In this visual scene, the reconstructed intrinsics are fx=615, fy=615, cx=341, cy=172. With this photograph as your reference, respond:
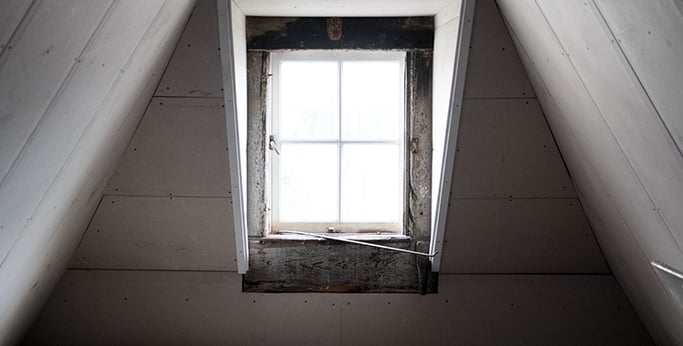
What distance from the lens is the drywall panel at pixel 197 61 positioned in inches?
70.1

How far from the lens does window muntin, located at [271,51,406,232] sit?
2238mm

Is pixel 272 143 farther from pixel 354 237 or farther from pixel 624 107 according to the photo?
pixel 624 107

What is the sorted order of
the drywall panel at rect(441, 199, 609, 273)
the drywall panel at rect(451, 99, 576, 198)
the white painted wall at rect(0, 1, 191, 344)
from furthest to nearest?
the drywall panel at rect(441, 199, 609, 273) < the drywall panel at rect(451, 99, 576, 198) < the white painted wall at rect(0, 1, 191, 344)

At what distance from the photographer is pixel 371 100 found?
2.25m

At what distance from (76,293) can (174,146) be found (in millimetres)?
710

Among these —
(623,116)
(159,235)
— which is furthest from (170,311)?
(623,116)

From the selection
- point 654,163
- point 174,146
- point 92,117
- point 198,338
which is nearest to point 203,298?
point 198,338

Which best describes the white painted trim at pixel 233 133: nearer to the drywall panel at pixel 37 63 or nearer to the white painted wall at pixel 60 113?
the white painted wall at pixel 60 113

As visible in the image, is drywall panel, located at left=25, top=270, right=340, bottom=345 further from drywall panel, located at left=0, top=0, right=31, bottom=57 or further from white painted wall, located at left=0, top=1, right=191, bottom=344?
drywall panel, located at left=0, top=0, right=31, bottom=57

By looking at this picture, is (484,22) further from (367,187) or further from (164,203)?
(164,203)

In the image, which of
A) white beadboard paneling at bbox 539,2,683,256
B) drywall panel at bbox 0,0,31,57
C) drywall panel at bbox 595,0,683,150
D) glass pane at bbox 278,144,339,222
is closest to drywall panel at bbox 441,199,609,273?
glass pane at bbox 278,144,339,222

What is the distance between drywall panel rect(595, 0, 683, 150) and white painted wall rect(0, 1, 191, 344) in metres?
0.93

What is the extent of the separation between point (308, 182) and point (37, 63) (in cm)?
133

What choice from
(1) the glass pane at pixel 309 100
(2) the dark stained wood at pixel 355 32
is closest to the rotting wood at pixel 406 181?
(2) the dark stained wood at pixel 355 32
